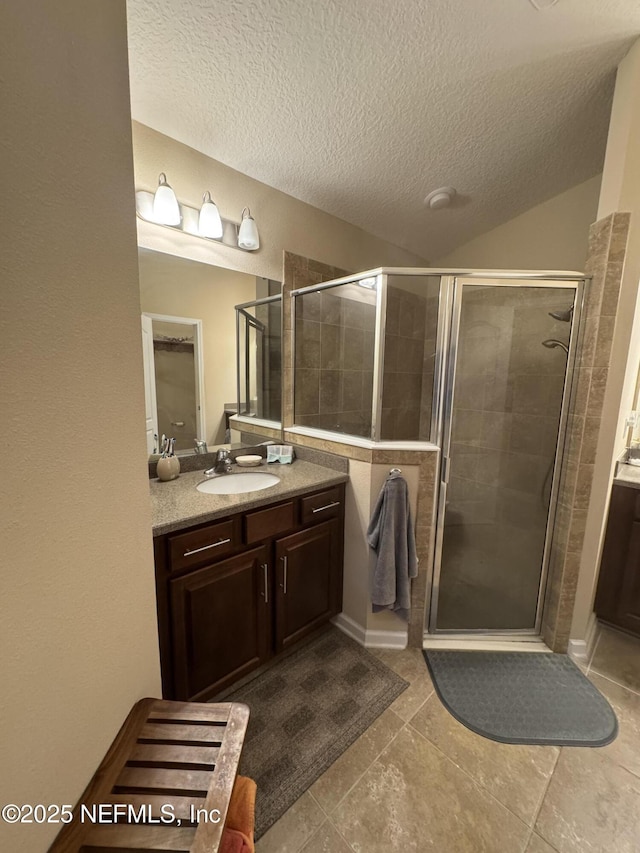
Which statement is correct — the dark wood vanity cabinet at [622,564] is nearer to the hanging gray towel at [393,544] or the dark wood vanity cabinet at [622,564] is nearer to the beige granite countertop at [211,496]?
the hanging gray towel at [393,544]

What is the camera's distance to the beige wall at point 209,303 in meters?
1.58

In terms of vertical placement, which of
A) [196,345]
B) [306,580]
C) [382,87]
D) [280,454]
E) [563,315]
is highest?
[382,87]

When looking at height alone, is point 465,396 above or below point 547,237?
below

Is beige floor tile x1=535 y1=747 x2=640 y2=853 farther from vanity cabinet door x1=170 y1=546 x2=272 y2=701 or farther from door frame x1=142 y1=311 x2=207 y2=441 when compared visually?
door frame x1=142 y1=311 x2=207 y2=441

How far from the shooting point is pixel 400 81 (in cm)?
136

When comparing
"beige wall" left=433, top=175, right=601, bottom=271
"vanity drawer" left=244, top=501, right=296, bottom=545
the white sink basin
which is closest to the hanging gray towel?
"vanity drawer" left=244, top=501, right=296, bottom=545

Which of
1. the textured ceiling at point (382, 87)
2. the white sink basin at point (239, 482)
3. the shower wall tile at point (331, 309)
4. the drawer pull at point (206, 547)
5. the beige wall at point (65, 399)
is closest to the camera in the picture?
the beige wall at point (65, 399)

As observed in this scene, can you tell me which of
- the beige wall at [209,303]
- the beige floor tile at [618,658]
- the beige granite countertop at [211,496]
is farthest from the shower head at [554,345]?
the beige wall at [209,303]

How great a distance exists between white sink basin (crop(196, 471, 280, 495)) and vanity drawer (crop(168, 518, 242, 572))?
33 centimetres

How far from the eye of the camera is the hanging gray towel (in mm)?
1646

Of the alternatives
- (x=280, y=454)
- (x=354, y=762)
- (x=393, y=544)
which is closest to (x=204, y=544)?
(x=280, y=454)

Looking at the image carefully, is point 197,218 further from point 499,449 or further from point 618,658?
point 618,658

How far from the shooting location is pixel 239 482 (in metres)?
1.81

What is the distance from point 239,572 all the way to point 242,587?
7 centimetres
